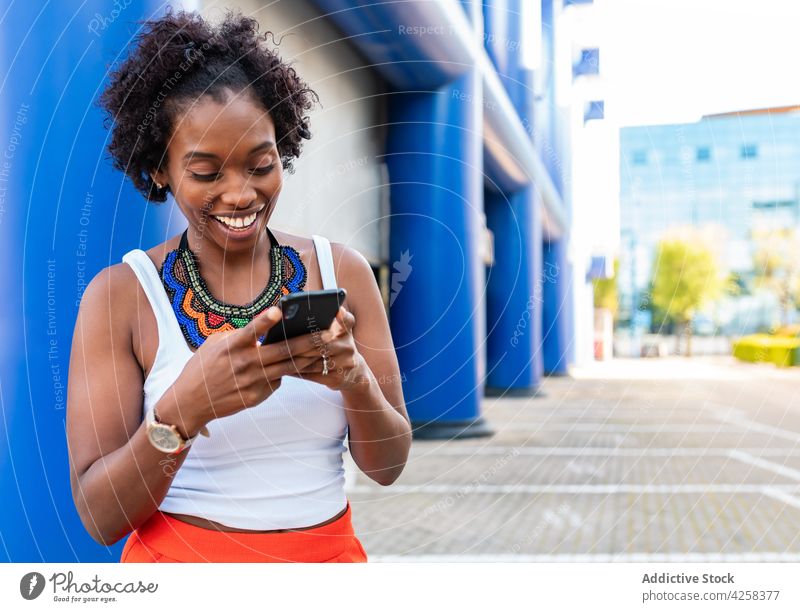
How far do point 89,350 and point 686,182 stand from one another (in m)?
1.06

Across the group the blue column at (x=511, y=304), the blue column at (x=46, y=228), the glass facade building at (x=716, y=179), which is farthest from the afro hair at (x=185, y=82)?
the blue column at (x=511, y=304)

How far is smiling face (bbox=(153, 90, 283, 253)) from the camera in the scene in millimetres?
971

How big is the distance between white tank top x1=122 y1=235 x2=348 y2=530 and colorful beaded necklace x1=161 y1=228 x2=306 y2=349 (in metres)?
0.02

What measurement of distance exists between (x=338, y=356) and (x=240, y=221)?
0.91 feet

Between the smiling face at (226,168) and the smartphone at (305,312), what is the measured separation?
247mm

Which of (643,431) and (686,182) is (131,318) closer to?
→ (686,182)

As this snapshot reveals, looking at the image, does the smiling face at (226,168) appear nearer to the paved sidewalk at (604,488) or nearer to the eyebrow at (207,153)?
the eyebrow at (207,153)

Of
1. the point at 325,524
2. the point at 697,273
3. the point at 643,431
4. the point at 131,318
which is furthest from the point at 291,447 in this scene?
the point at 643,431

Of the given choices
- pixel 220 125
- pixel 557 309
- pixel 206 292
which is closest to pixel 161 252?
pixel 206 292

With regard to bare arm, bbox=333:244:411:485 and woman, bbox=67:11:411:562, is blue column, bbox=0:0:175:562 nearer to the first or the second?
woman, bbox=67:11:411:562

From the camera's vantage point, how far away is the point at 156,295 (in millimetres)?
977

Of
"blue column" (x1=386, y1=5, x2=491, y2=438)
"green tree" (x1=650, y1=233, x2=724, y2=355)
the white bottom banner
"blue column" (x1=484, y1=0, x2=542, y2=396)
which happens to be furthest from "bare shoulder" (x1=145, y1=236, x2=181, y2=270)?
"blue column" (x1=484, y1=0, x2=542, y2=396)

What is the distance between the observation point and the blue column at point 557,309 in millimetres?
4075

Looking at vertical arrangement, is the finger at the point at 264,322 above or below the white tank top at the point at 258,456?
above
